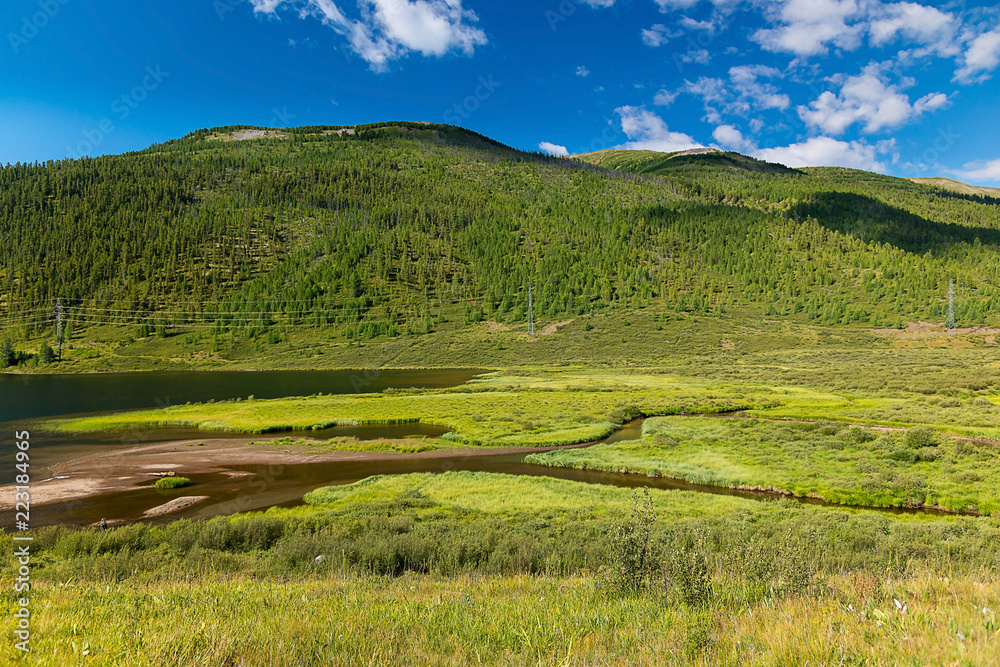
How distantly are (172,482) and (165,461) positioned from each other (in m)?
7.69

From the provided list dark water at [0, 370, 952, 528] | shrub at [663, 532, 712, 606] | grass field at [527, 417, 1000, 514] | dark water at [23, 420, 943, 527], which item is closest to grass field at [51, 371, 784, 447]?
dark water at [0, 370, 952, 528]

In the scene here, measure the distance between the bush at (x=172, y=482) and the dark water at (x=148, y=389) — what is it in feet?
147

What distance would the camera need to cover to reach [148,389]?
8494 cm

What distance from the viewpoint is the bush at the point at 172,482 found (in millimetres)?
27906

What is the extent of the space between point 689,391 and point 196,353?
153 metres

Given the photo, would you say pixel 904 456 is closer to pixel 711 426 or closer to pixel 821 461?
pixel 821 461

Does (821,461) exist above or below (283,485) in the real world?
below

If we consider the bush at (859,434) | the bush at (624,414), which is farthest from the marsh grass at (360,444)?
the bush at (859,434)

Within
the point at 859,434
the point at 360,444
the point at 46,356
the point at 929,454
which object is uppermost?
the point at 46,356

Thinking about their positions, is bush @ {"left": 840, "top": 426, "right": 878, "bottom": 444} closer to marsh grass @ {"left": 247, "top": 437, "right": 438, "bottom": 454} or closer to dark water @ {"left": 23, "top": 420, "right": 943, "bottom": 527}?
dark water @ {"left": 23, "top": 420, "right": 943, "bottom": 527}

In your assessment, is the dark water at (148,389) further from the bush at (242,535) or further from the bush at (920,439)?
the bush at (920,439)

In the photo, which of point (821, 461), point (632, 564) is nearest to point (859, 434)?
point (821, 461)

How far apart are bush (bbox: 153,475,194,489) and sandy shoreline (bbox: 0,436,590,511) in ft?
4.26

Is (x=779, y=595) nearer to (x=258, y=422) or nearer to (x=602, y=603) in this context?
(x=602, y=603)
